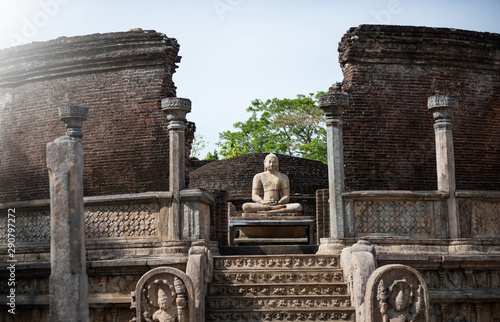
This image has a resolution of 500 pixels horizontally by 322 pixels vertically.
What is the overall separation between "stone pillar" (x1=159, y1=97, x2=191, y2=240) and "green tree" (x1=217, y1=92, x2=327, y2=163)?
78.9ft

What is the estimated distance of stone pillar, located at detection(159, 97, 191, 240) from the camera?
10.1 metres

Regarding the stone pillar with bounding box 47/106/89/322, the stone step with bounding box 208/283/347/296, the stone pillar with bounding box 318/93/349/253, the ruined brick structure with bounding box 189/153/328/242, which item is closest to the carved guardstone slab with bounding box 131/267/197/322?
the stone pillar with bounding box 47/106/89/322

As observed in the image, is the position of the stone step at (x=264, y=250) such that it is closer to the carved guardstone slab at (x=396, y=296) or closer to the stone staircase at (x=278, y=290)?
the stone staircase at (x=278, y=290)

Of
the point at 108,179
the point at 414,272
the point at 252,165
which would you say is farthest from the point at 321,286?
the point at 252,165

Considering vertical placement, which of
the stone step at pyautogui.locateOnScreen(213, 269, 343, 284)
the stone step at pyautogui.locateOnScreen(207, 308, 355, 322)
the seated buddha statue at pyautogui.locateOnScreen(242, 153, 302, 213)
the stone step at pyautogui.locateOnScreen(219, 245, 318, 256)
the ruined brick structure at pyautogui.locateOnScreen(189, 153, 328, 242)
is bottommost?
the stone step at pyautogui.locateOnScreen(207, 308, 355, 322)

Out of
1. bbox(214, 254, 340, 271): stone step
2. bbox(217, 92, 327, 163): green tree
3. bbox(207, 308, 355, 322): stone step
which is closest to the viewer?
bbox(207, 308, 355, 322): stone step

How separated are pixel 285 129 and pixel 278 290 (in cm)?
2743

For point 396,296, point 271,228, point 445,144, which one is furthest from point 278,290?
point 445,144

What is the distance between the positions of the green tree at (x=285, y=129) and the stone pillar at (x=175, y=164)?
78.9 ft

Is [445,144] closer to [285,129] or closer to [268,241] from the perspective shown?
[268,241]

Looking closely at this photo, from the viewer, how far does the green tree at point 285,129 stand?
35312 mm

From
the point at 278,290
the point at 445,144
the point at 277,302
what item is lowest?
the point at 277,302

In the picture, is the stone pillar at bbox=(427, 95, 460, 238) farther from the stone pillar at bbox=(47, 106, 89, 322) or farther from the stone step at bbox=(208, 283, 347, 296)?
the stone pillar at bbox=(47, 106, 89, 322)

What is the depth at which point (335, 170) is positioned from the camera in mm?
10523
